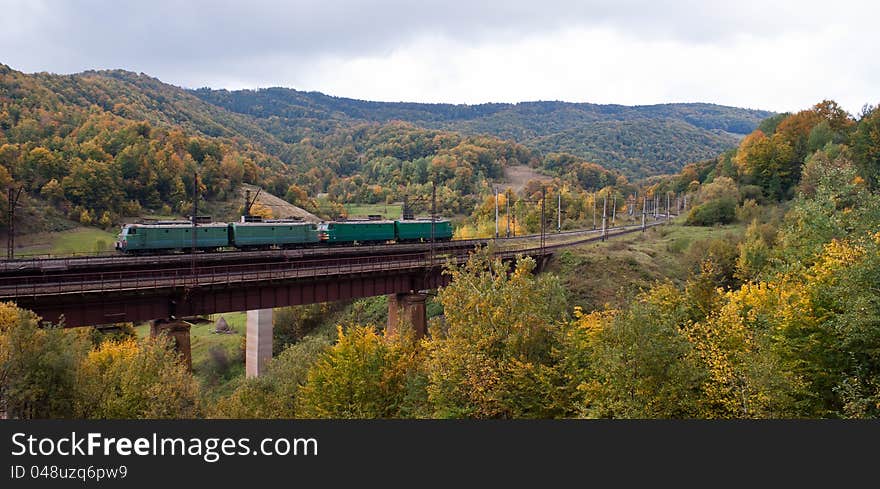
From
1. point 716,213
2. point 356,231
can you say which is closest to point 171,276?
point 356,231

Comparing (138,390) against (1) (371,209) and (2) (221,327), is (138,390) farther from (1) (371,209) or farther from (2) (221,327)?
(1) (371,209)

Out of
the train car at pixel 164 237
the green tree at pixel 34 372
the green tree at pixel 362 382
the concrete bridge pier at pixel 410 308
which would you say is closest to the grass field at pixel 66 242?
the train car at pixel 164 237

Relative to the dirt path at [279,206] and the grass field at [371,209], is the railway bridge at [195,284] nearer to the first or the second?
the dirt path at [279,206]

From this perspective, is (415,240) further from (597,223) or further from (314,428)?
(597,223)

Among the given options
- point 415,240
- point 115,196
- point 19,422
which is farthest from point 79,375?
point 115,196

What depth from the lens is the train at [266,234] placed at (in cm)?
4691

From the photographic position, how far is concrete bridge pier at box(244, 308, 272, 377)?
58750 millimetres

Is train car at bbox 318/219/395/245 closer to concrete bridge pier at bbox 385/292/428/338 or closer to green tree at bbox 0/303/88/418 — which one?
concrete bridge pier at bbox 385/292/428/338

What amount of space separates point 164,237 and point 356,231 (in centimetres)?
1925

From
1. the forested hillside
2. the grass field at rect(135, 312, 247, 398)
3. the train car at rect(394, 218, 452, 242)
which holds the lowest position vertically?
the grass field at rect(135, 312, 247, 398)

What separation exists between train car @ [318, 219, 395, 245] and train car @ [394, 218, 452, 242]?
1116mm

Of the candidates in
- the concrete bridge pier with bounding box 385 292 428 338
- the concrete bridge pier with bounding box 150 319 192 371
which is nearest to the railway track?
the concrete bridge pier with bounding box 150 319 192 371

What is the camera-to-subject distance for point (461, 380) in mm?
25516

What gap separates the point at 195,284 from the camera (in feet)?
119
